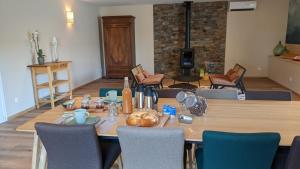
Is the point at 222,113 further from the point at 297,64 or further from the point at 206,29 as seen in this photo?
the point at 206,29

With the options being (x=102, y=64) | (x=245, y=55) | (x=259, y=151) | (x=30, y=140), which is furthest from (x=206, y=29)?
(x=259, y=151)

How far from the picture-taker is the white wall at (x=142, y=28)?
7.26 metres

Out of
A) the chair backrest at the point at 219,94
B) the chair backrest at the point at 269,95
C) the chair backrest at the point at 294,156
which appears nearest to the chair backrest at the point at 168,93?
the chair backrest at the point at 219,94

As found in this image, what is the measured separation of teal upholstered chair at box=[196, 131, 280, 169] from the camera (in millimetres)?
1232

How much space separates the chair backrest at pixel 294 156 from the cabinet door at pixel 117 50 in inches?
241

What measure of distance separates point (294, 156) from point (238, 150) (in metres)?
0.29

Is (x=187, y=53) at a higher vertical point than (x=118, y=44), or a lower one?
lower

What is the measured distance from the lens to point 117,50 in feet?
23.4

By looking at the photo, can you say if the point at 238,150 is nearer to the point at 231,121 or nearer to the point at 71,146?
the point at 231,121

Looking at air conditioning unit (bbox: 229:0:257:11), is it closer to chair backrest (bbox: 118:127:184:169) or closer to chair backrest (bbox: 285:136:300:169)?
chair backrest (bbox: 285:136:300:169)

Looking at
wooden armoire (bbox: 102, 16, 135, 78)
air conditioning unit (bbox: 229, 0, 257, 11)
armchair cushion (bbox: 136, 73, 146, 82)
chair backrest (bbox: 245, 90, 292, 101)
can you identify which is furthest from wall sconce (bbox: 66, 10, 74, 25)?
chair backrest (bbox: 245, 90, 292, 101)

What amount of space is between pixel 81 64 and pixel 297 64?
5.14 metres

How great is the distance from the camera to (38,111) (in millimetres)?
4262

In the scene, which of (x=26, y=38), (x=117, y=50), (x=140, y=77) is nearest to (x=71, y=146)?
(x=26, y=38)
